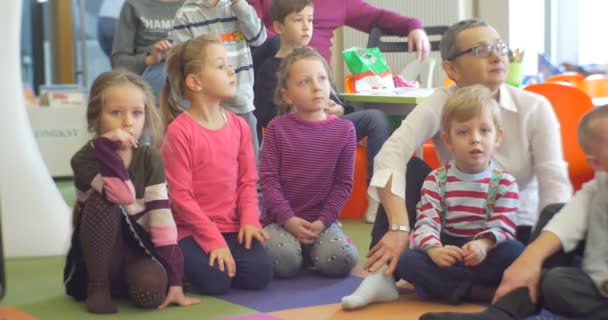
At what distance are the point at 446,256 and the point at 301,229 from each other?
2.11 feet

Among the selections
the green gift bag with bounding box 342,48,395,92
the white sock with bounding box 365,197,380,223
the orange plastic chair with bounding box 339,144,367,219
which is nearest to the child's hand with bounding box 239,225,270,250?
the white sock with bounding box 365,197,380,223

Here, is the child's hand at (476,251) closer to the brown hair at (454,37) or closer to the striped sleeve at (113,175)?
the brown hair at (454,37)

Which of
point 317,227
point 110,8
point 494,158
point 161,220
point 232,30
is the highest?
point 110,8

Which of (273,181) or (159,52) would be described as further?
(159,52)

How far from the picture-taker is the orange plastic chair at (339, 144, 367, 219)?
155 inches

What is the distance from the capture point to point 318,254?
2.84 meters

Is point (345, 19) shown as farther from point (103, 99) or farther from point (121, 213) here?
point (121, 213)

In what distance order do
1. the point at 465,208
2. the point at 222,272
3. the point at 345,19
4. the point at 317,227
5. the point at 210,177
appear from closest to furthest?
the point at 465,208
the point at 222,272
the point at 210,177
the point at 317,227
the point at 345,19

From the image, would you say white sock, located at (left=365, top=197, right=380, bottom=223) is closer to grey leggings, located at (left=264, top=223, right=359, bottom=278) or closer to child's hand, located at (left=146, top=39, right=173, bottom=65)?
grey leggings, located at (left=264, top=223, right=359, bottom=278)

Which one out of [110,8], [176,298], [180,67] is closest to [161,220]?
[176,298]

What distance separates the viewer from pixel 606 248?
2.03 metres

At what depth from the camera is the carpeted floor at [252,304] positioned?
Answer: 2.33 m

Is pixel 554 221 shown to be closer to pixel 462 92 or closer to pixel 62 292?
pixel 462 92

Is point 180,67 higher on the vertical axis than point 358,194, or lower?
higher
